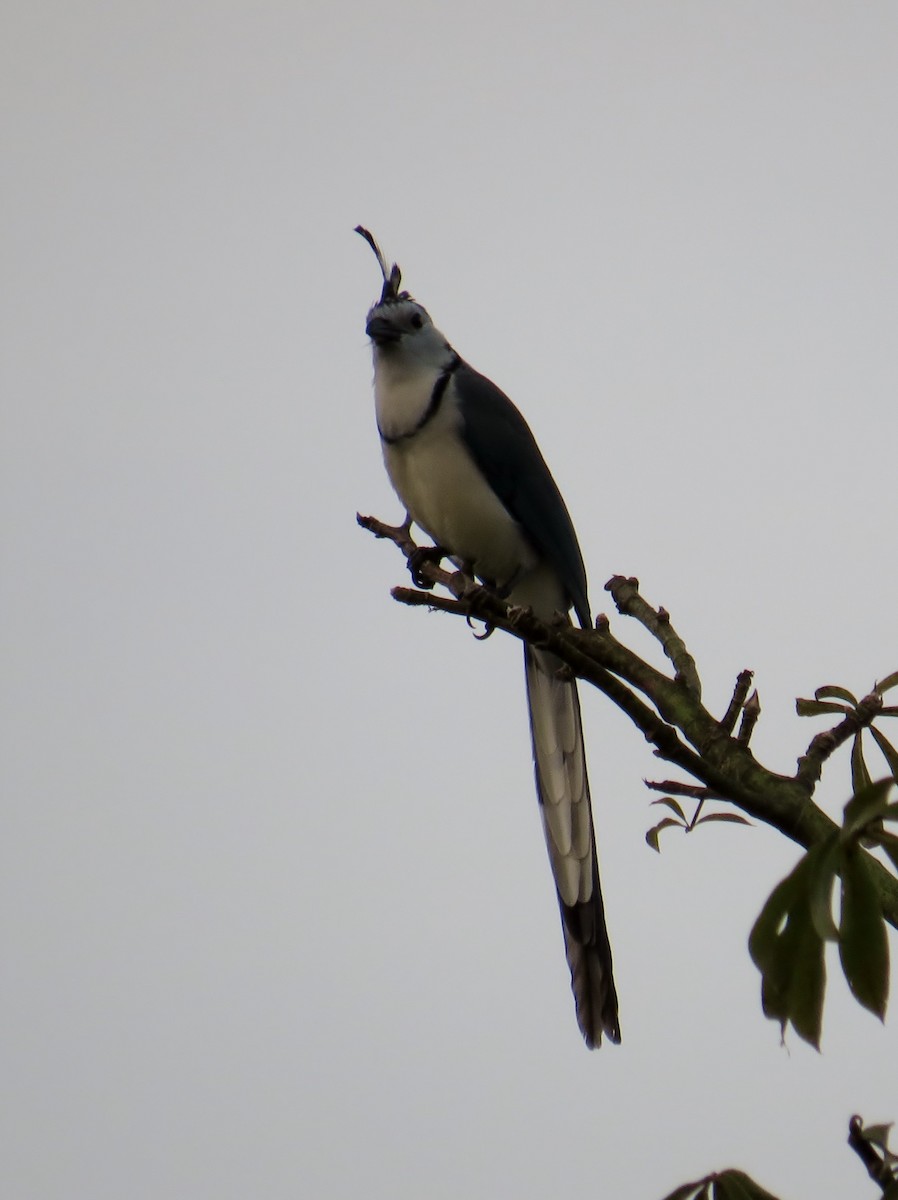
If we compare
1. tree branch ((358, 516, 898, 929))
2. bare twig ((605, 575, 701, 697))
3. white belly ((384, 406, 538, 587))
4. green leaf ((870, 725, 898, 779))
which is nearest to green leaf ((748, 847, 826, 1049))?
tree branch ((358, 516, 898, 929))

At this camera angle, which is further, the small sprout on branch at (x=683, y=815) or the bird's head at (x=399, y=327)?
the bird's head at (x=399, y=327)

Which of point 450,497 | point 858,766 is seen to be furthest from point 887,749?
point 450,497

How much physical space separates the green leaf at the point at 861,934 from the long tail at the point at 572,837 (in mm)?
1976

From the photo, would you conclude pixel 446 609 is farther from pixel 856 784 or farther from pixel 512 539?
pixel 512 539

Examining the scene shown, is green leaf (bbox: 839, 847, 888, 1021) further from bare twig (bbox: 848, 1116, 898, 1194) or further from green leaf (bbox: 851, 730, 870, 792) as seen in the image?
green leaf (bbox: 851, 730, 870, 792)

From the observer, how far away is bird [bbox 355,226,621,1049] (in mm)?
4781

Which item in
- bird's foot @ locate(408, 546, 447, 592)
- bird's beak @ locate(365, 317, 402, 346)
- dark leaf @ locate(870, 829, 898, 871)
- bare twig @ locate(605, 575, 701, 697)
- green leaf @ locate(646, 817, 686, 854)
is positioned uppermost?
bird's beak @ locate(365, 317, 402, 346)

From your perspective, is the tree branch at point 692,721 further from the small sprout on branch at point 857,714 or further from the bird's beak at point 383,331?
the bird's beak at point 383,331

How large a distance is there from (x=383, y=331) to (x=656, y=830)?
298cm

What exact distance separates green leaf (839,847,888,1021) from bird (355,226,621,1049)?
266 centimetres

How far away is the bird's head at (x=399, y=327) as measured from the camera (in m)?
5.21

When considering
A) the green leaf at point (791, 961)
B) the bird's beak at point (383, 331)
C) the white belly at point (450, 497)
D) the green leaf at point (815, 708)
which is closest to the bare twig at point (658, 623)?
the green leaf at point (815, 708)

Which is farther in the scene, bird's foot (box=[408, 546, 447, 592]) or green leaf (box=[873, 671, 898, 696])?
bird's foot (box=[408, 546, 447, 592])

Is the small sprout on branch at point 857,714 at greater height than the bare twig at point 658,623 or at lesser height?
lesser
